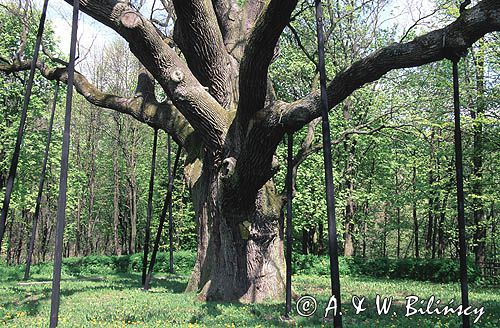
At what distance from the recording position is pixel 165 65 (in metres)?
8.19

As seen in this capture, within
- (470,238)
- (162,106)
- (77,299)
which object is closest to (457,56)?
(162,106)

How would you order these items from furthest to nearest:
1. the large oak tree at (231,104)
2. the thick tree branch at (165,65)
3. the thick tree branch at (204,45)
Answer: the thick tree branch at (204,45)
the thick tree branch at (165,65)
the large oak tree at (231,104)

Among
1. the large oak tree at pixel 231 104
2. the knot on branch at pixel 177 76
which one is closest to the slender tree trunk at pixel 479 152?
the large oak tree at pixel 231 104

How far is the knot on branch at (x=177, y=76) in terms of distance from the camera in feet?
26.6

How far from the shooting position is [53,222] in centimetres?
3447

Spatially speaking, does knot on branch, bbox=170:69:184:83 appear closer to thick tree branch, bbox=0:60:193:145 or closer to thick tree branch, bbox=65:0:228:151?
thick tree branch, bbox=65:0:228:151

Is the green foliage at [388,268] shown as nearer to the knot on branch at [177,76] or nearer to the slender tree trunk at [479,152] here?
the slender tree trunk at [479,152]

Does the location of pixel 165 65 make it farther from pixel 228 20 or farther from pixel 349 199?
pixel 349 199

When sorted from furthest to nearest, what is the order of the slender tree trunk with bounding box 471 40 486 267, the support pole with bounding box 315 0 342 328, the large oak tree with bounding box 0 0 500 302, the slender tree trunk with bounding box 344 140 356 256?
the slender tree trunk with bounding box 344 140 356 256, the slender tree trunk with bounding box 471 40 486 267, the large oak tree with bounding box 0 0 500 302, the support pole with bounding box 315 0 342 328

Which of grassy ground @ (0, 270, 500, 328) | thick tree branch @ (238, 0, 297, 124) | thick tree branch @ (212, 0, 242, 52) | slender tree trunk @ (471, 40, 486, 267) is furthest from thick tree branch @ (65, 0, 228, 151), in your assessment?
slender tree trunk @ (471, 40, 486, 267)

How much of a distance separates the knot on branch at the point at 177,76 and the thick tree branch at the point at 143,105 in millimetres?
2280

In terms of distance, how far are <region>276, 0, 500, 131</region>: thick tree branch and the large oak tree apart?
0.01 meters

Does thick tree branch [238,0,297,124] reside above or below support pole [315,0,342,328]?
above

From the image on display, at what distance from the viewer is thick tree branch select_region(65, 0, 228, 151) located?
7.77 metres
